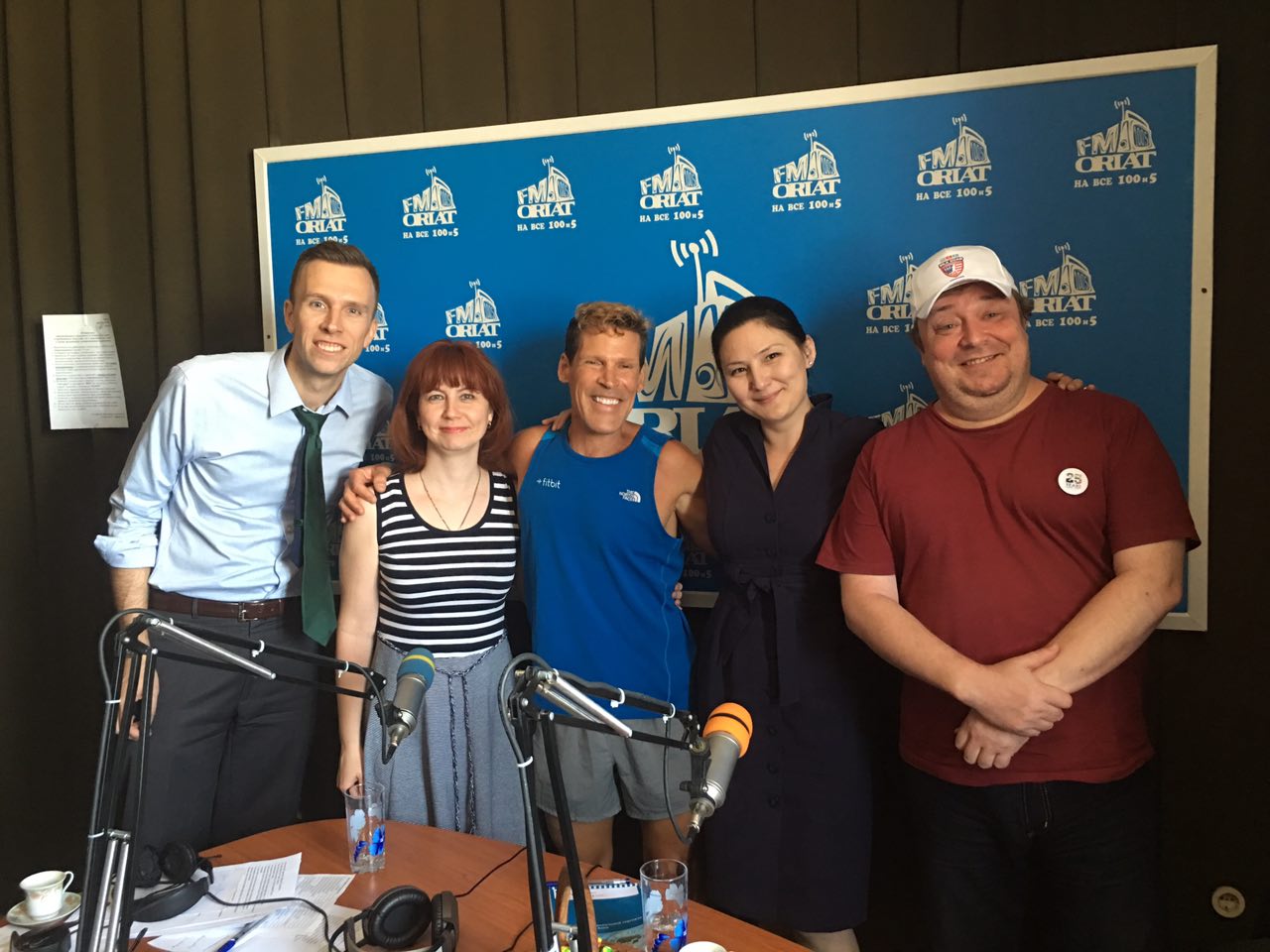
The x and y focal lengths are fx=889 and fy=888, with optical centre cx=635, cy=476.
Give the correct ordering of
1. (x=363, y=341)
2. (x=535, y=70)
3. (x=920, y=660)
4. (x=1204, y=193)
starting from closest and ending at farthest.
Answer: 1. (x=920, y=660)
2. (x=1204, y=193)
3. (x=363, y=341)
4. (x=535, y=70)

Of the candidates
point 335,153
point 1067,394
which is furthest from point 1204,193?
point 335,153

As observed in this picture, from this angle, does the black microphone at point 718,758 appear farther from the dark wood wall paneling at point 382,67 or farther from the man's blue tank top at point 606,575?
the dark wood wall paneling at point 382,67

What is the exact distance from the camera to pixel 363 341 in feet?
7.15

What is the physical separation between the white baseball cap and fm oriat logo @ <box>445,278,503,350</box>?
1170 mm

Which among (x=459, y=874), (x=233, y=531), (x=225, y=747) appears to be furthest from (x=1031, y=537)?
(x=225, y=747)

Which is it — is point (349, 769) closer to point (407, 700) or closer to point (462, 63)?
point (407, 700)

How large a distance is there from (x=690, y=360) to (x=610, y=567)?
0.61 metres

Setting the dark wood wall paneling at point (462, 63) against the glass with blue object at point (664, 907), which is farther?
the dark wood wall paneling at point (462, 63)

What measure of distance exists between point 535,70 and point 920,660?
1771 millimetres

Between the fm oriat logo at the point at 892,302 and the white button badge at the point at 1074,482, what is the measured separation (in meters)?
0.63

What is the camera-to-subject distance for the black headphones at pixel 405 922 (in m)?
1.28

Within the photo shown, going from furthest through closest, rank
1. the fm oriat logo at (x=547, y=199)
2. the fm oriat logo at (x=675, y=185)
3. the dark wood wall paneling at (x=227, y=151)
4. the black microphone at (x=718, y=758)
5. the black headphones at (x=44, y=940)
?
Result: the dark wood wall paneling at (x=227, y=151), the fm oriat logo at (x=547, y=199), the fm oriat logo at (x=675, y=185), the black headphones at (x=44, y=940), the black microphone at (x=718, y=758)

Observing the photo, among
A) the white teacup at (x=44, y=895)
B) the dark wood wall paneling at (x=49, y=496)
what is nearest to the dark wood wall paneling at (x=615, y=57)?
the dark wood wall paneling at (x=49, y=496)

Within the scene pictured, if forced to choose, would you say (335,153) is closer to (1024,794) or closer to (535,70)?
(535,70)
